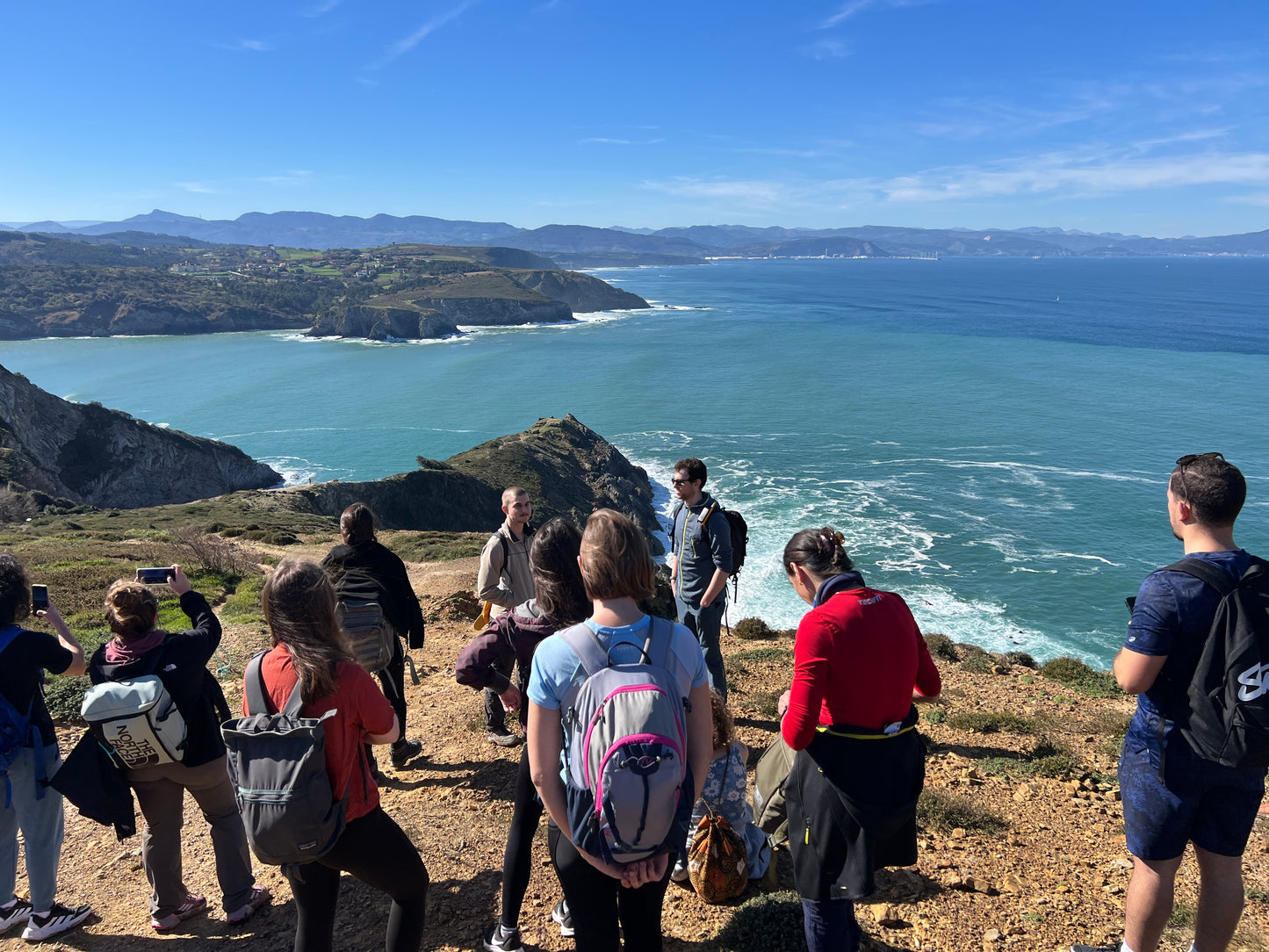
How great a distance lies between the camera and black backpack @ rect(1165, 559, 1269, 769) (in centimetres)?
237

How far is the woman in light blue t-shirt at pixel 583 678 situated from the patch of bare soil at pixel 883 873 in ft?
4.40

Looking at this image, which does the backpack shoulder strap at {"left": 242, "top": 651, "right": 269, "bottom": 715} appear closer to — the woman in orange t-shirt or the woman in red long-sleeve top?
the woman in orange t-shirt

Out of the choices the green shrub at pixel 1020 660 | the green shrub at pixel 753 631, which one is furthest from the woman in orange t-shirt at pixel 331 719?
the green shrub at pixel 1020 660

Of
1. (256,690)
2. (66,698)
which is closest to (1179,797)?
(256,690)

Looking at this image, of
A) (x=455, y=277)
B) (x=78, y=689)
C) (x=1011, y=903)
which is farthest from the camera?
(x=455, y=277)

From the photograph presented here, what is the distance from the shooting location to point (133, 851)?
4566 mm

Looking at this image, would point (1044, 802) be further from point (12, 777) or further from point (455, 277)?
point (455, 277)

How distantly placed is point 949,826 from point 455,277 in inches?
7192

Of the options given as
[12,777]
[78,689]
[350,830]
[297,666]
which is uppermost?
[297,666]

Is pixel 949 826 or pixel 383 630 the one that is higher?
pixel 383 630

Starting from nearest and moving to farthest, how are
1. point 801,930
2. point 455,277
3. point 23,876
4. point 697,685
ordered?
point 697,685, point 801,930, point 23,876, point 455,277

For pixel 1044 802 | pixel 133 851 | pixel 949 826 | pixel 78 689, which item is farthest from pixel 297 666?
pixel 78 689

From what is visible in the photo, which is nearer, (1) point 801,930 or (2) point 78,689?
(1) point 801,930

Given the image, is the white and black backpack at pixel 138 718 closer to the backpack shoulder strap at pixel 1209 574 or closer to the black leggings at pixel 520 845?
the black leggings at pixel 520 845
